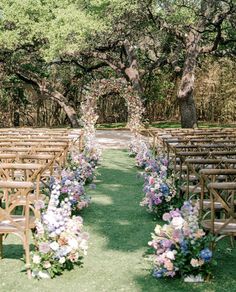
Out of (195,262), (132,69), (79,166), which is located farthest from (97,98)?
(195,262)

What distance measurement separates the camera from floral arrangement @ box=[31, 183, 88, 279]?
15.8 ft

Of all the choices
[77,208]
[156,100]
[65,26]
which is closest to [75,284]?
[77,208]

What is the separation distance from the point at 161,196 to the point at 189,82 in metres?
14.5

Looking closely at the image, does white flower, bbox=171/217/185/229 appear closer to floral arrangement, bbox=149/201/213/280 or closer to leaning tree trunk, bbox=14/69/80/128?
floral arrangement, bbox=149/201/213/280

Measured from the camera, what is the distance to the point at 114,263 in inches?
208

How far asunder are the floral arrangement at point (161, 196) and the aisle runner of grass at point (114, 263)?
0.19 m

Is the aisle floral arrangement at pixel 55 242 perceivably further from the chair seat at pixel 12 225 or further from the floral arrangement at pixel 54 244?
the chair seat at pixel 12 225

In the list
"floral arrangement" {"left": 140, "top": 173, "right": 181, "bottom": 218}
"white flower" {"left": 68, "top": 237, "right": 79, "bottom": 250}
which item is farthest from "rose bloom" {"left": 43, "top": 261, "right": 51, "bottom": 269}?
"floral arrangement" {"left": 140, "top": 173, "right": 181, "bottom": 218}

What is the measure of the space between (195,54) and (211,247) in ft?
57.2

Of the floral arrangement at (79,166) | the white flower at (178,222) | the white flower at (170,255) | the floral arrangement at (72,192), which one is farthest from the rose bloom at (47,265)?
the floral arrangement at (79,166)

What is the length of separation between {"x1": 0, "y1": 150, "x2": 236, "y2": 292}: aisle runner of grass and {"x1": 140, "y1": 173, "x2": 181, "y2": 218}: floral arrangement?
0.19 meters

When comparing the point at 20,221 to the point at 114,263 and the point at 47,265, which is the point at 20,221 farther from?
the point at 114,263

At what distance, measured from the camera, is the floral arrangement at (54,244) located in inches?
189

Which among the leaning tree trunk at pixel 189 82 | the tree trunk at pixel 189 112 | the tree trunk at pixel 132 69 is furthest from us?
the tree trunk at pixel 132 69
